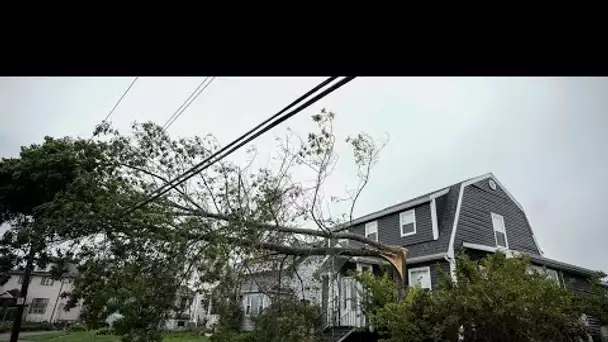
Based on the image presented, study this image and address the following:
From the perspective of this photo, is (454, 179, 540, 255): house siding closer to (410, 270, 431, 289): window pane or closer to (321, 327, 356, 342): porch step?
(410, 270, 431, 289): window pane

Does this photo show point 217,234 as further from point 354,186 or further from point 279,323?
point 354,186

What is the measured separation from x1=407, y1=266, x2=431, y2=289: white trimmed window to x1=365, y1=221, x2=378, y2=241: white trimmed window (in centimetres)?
220

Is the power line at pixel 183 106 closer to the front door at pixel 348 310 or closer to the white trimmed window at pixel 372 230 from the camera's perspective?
the front door at pixel 348 310

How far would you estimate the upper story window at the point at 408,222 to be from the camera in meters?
13.4

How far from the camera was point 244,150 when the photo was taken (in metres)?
8.26

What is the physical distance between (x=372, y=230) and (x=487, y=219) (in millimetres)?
4649

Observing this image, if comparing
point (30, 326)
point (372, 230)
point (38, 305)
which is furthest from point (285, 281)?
point (38, 305)

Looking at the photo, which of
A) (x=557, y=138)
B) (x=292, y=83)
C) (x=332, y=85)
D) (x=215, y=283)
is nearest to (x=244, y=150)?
(x=215, y=283)

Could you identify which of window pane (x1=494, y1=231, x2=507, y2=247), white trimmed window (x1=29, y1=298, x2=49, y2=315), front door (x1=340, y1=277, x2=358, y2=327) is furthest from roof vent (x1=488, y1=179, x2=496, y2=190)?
white trimmed window (x1=29, y1=298, x2=49, y2=315)

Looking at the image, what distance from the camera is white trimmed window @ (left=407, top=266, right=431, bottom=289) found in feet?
39.6

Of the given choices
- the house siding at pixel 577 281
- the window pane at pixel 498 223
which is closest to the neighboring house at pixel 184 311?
the window pane at pixel 498 223

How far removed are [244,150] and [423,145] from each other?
6.21 m

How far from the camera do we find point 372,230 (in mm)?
14836

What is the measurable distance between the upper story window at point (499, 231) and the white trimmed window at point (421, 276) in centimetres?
369
